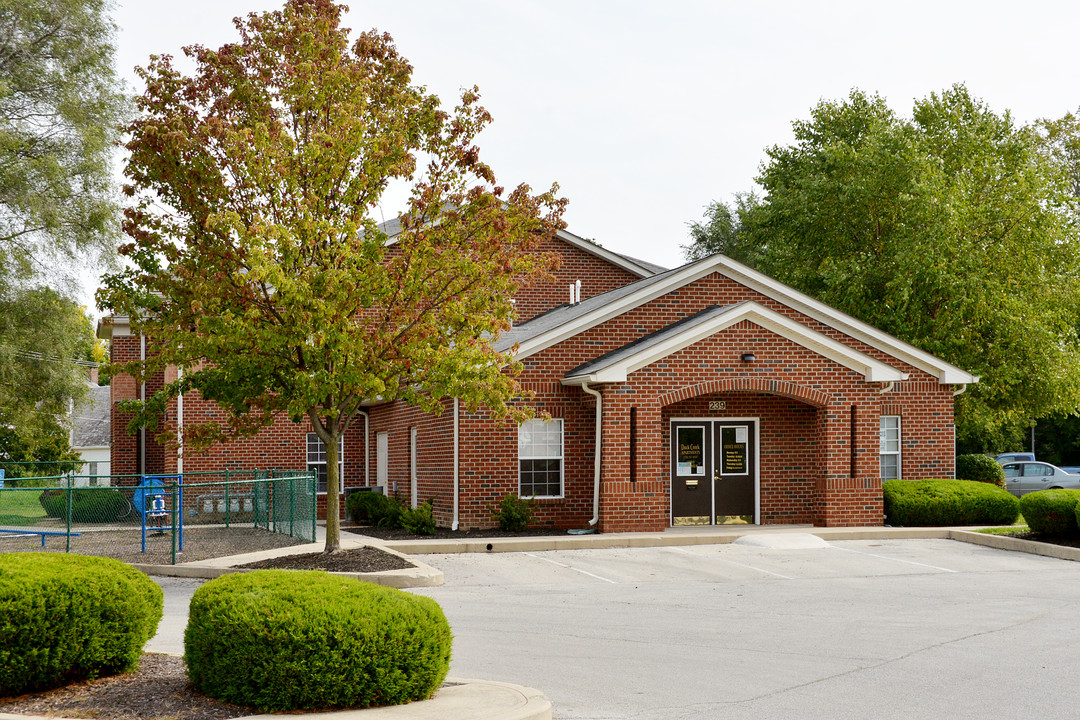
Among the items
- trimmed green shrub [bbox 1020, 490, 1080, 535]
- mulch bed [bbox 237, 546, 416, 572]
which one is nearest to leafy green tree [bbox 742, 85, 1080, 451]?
trimmed green shrub [bbox 1020, 490, 1080, 535]

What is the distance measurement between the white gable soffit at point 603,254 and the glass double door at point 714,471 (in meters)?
9.26

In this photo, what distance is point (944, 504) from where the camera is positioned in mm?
22688

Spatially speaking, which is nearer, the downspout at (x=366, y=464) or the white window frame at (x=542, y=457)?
the white window frame at (x=542, y=457)

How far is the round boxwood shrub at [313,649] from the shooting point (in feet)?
22.5

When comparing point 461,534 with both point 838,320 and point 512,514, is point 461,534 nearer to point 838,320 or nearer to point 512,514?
point 512,514

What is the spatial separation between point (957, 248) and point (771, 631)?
23.2 m

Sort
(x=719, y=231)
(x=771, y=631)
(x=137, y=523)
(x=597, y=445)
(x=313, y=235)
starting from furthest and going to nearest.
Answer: (x=719, y=231)
(x=137, y=523)
(x=597, y=445)
(x=313, y=235)
(x=771, y=631)

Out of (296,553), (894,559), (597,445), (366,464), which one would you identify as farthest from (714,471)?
(366,464)

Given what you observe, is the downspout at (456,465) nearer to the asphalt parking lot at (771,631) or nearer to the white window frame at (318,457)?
the asphalt parking lot at (771,631)

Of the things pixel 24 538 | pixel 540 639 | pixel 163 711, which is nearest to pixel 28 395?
pixel 24 538

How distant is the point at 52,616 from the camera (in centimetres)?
731

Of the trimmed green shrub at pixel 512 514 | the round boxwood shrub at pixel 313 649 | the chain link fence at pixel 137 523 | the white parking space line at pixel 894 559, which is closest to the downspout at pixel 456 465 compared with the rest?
the trimmed green shrub at pixel 512 514

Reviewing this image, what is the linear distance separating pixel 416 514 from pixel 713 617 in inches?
405

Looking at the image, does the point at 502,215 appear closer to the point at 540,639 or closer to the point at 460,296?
the point at 460,296
